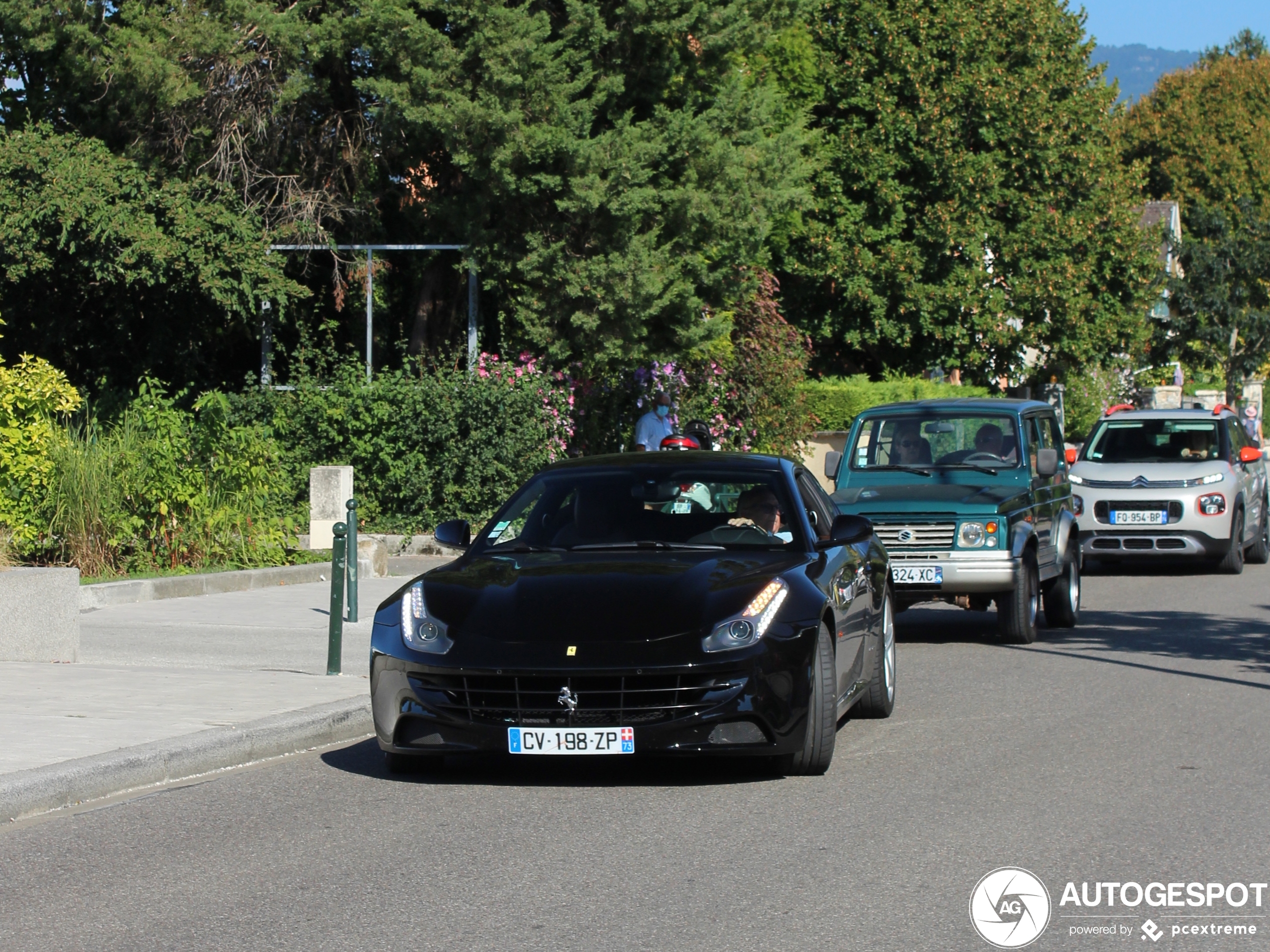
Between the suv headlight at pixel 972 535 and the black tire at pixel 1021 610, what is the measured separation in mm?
403

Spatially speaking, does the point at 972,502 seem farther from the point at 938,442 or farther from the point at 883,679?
the point at 883,679

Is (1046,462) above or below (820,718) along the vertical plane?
above

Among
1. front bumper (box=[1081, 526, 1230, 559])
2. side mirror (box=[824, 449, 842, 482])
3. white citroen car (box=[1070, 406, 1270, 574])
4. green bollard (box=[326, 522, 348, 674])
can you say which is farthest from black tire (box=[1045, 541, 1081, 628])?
green bollard (box=[326, 522, 348, 674])

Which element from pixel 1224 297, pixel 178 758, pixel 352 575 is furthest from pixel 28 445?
pixel 1224 297

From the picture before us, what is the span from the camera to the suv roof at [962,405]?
45.7ft

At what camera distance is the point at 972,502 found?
12656mm

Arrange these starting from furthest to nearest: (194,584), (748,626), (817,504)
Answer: (194,584), (817,504), (748,626)

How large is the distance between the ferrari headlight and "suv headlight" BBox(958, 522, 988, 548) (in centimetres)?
588

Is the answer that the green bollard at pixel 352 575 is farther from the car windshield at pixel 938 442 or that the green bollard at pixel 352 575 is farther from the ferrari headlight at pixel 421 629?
the ferrari headlight at pixel 421 629

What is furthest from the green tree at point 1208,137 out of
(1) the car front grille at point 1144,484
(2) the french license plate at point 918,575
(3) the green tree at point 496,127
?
(2) the french license plate at point 918,575

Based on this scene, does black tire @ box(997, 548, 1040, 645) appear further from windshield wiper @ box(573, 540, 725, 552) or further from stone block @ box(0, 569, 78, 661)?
stone block @ box(0, 569, 78, 661)

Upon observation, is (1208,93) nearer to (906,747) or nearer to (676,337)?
(676,337)

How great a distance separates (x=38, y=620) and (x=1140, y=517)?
40.6ft

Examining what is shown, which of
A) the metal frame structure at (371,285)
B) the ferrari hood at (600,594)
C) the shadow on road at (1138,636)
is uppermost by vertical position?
the metal frame structure at (371,285)
